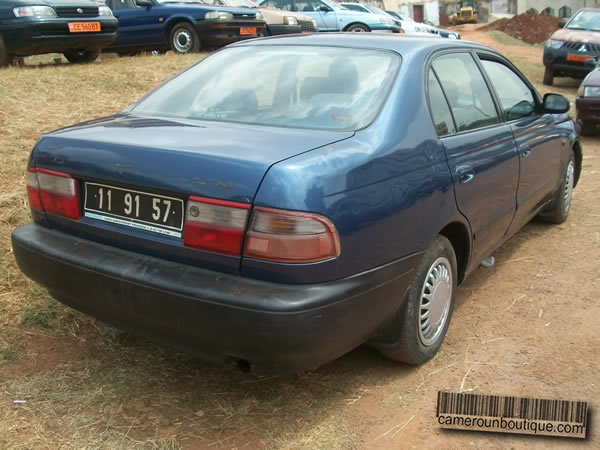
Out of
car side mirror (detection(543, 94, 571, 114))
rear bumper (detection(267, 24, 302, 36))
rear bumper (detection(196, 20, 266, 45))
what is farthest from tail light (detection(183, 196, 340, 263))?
rear bumper (detection(267, 24, 302, 36))

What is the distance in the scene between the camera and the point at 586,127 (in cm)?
929

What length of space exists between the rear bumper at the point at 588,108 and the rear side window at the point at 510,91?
484cm

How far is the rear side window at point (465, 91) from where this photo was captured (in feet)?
11.2

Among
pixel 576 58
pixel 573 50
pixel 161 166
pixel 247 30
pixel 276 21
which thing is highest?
pixel 276 21

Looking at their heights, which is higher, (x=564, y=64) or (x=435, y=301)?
(x=564, y=64)

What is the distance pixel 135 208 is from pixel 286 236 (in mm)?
707

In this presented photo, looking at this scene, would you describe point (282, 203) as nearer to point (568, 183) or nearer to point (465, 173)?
point (465, 173)

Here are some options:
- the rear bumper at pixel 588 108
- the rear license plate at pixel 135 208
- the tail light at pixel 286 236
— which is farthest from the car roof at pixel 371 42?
the rear bumper at pixel 588 108

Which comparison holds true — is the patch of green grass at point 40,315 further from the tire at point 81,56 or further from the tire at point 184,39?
the tire at point 184,39

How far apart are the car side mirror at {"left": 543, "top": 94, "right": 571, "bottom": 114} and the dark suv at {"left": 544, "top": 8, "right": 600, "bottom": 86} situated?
8965 mm

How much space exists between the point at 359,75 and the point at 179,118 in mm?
916

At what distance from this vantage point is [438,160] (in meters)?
3.04

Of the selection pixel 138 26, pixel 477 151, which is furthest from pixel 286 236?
pixel 138 26

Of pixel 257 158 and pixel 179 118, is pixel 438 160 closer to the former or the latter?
pixel 257 158
